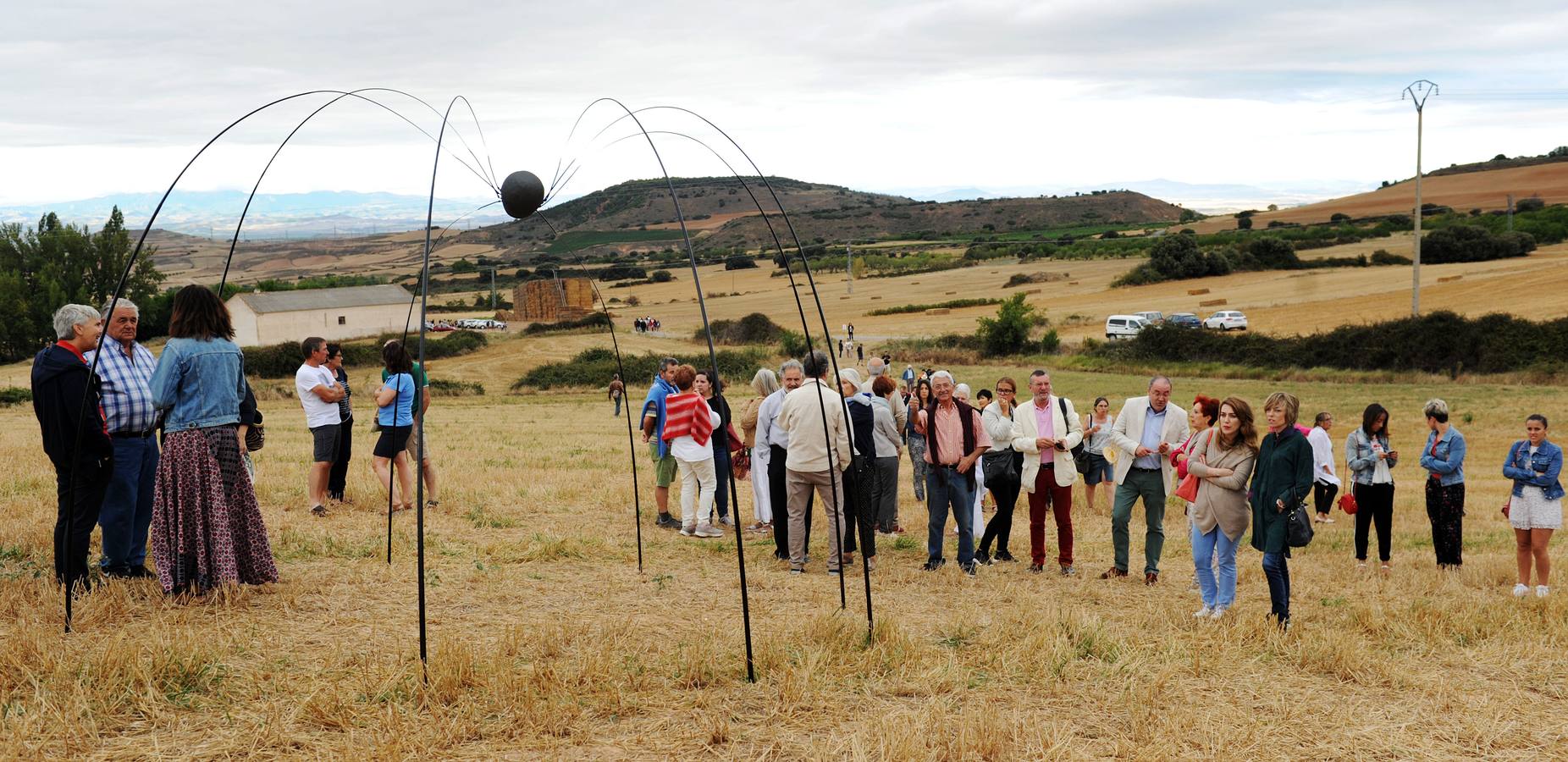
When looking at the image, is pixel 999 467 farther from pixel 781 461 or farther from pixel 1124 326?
pixel 1124 326

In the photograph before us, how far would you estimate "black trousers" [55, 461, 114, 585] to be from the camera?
6758 mm

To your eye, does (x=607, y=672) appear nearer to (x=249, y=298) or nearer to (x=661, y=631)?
(x=661, y=631)

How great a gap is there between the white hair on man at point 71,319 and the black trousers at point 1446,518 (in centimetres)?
1119

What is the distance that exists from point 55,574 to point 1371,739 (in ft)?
26.1

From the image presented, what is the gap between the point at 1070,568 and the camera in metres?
9.79

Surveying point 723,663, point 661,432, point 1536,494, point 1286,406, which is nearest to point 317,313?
point 661,432

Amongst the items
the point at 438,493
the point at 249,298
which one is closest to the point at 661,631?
the point at 438,493

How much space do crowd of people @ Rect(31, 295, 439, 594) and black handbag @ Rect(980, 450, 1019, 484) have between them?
16.7 feet

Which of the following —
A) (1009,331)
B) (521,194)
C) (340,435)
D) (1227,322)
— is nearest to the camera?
(521,194)

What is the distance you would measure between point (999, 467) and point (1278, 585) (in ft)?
8.66

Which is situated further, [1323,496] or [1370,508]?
[1323,496]

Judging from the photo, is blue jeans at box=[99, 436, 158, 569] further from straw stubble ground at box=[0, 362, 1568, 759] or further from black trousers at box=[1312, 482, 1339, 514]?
black trousers at box=[1312, 482, 1339, 514]

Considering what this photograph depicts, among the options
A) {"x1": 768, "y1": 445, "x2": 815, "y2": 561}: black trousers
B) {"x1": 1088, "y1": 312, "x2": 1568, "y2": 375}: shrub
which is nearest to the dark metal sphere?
{"x1": 768, "y1": 445, "x2": 815, "y2": 561}: black trousers

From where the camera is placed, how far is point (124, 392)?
698cm
